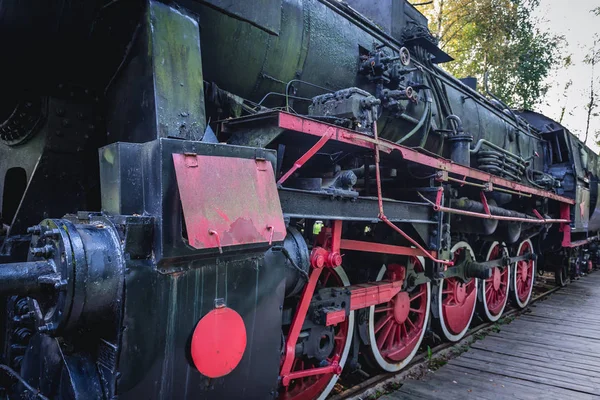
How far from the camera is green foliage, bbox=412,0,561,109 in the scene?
16906 mm

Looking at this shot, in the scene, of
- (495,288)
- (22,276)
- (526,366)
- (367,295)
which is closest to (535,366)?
(526,366)

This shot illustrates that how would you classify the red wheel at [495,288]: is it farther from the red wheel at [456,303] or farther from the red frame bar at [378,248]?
the red frame bar at [378,248]

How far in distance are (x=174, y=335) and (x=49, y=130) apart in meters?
1.37

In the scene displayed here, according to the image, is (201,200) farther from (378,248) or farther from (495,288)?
(495,288)

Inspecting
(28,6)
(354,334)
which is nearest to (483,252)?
(354,334)

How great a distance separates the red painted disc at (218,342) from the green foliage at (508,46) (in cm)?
1758

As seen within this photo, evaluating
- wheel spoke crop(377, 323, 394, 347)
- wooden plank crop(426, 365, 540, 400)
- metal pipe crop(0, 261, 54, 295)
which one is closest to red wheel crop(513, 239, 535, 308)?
wooden plank crop(426, 365, 540, 400)

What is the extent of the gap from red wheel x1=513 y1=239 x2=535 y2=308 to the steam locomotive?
3119 millimetres

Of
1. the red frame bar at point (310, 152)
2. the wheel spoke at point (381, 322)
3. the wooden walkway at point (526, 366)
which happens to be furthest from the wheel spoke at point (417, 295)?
the red frame bar at point (310, 152)

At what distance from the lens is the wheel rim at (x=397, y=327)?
3551 millimetres

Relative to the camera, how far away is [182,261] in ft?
5.26

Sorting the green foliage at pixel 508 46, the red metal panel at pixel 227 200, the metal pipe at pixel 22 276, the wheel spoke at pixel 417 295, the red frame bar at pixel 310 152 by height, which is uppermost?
the green foliage at pixel 508 46

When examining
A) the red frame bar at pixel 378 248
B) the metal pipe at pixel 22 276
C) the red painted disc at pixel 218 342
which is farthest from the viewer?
the red frame bar at pixel 378 248

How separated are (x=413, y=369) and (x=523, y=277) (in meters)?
4.03
